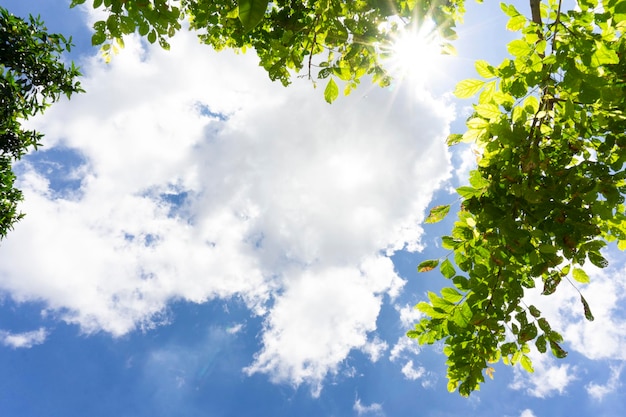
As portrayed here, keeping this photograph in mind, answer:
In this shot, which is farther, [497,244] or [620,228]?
[620,228]

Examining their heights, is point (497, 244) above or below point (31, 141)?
below

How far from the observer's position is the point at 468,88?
2600 millimetres

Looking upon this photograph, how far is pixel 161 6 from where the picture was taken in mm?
2439

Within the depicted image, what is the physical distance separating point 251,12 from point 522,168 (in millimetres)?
2374

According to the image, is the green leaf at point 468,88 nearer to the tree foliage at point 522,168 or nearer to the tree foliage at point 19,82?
the tree foliage at point 522,168

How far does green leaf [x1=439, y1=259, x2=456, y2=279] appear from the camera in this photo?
2783 mm

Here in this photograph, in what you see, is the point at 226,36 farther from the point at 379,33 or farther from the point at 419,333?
the point at 419,333

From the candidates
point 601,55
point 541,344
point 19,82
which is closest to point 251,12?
point 601,55

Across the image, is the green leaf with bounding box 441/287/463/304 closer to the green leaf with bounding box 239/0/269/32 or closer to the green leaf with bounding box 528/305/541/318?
the green leaf with bounding box 528/305/541/318

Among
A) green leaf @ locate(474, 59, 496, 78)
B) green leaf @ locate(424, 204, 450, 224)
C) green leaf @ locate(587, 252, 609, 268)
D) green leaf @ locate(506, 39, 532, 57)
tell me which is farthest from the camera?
green leaf @ locate(424, 204, 450, 224)

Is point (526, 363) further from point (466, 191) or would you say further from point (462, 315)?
point (466, 191)

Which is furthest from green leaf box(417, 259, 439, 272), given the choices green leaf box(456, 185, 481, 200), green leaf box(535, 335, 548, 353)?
green leaf box(535, 335, 548, 353)

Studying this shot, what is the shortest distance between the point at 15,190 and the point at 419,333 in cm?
1226

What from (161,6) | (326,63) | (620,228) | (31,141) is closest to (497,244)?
(620,228)
